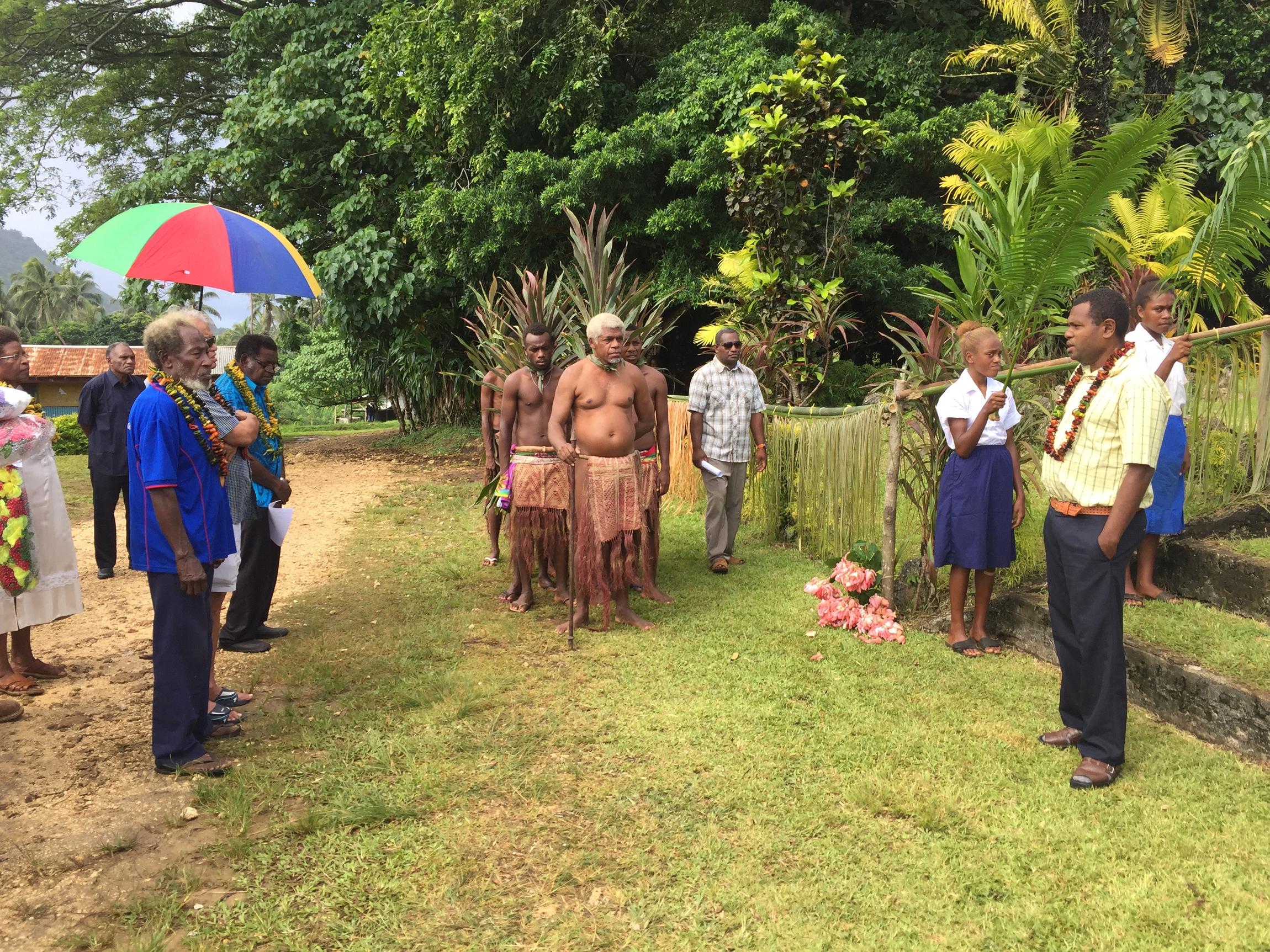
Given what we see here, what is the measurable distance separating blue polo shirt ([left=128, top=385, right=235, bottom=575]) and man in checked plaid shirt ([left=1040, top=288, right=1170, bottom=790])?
3.57 m

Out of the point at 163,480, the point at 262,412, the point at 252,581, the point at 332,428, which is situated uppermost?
the point at 262,412

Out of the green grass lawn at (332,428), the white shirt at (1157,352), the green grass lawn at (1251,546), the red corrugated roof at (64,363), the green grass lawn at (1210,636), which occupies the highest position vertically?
the red corrugated roof at (64,363)

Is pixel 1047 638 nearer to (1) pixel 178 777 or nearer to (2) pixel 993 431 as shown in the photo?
(2) pixel 993 431

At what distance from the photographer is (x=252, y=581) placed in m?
5.45

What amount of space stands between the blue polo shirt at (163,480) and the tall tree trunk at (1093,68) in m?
12.0

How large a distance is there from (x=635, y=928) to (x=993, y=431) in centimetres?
328

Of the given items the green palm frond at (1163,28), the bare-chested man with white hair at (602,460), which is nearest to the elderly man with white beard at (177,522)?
the bare-chested man with white hair at (602,460)

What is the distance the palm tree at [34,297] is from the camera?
2520 inches

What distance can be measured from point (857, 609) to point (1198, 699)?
2.01m

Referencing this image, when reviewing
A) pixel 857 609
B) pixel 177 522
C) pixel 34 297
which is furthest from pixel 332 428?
pixel 34 297

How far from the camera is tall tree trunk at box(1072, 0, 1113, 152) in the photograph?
12031mm

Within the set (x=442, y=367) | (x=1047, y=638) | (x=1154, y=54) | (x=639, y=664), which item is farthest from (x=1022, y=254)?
(x=442, y=367)

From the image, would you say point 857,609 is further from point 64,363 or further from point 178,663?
point 64,363

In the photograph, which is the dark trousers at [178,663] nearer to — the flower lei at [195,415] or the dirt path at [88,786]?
the dirt path at [88,786]
